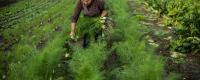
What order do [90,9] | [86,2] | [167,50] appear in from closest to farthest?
[86,2] → [90,9] → [167,50]

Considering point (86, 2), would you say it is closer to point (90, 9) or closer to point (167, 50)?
point (90, 9)

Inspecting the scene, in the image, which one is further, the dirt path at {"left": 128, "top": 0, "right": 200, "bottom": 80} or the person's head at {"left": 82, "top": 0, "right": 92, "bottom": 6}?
the person's head at {"left": 82, "top": 0, "right": 92, "bottom": 6}

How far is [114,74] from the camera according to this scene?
646 centimetres

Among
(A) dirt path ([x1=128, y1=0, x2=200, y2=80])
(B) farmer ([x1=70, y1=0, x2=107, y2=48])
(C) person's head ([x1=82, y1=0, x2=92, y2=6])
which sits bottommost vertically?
(A) dirt path ([x1=128, y1=0, x2=200, y2=80])

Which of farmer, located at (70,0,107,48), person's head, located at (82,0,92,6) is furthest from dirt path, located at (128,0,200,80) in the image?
person's head, located at (82,0,92,6)

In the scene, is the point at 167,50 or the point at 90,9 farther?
the point at 167,50

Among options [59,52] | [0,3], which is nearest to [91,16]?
[59,52]

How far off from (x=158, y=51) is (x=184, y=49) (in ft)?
1.71

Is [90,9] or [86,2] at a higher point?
[86,2]

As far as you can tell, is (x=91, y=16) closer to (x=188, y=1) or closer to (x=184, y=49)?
(x=184, y=49)

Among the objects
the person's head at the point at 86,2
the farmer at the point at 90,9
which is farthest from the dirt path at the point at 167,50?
the person's head at the point at 86,2

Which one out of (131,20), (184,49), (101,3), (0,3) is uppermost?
(101,3)

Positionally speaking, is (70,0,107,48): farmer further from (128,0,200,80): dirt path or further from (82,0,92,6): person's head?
(128,0,200,80): dirt path

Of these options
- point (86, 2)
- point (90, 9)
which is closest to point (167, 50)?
point (90, 9)
